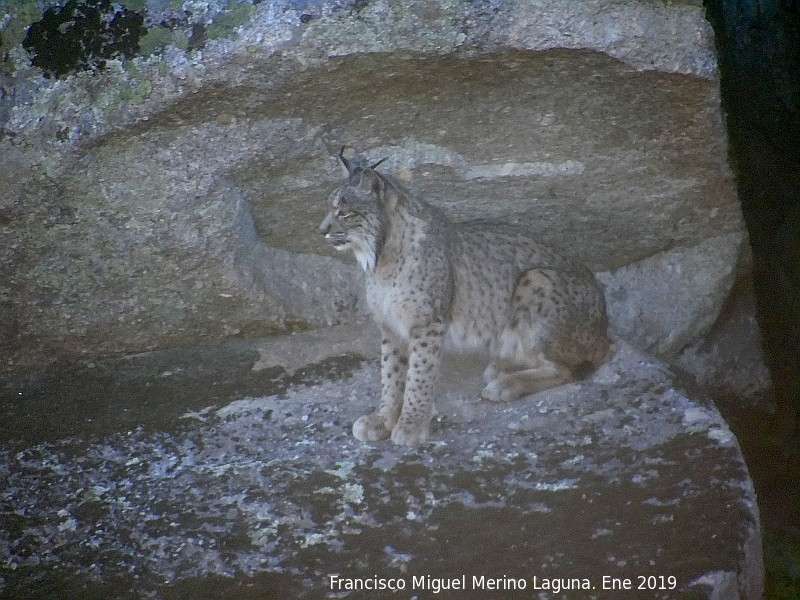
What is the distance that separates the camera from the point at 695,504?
3285 mm

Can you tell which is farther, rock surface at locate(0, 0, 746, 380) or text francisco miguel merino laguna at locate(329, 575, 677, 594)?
rock surface at locate(0, 0, 746, 380)

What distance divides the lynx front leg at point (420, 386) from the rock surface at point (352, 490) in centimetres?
8

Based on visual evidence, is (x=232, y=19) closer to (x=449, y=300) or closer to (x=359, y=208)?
(x=359, y=208)

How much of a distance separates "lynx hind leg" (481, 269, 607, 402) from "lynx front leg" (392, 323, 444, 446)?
0.27 metres

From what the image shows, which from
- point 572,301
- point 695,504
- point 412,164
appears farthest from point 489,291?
point 695,504

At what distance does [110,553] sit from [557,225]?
2540 mm

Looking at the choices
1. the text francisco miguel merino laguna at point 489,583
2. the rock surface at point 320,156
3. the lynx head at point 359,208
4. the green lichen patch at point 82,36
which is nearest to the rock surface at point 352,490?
the text francisco miguel merino laguna at point 489,583

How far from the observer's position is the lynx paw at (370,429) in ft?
12.8

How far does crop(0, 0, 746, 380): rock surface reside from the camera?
395 cm

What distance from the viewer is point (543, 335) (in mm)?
4242

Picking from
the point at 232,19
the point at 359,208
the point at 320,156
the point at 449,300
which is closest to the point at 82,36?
the point at 232,19

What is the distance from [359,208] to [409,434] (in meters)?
0.88

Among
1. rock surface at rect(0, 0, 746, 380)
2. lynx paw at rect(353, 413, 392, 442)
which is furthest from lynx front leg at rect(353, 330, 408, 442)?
rock surface at rect(0, 0, 746, 380)

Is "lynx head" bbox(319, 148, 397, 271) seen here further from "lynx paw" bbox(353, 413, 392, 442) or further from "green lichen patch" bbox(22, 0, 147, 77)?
"green lichen patch" bbox(22, 0, 147, 77)
